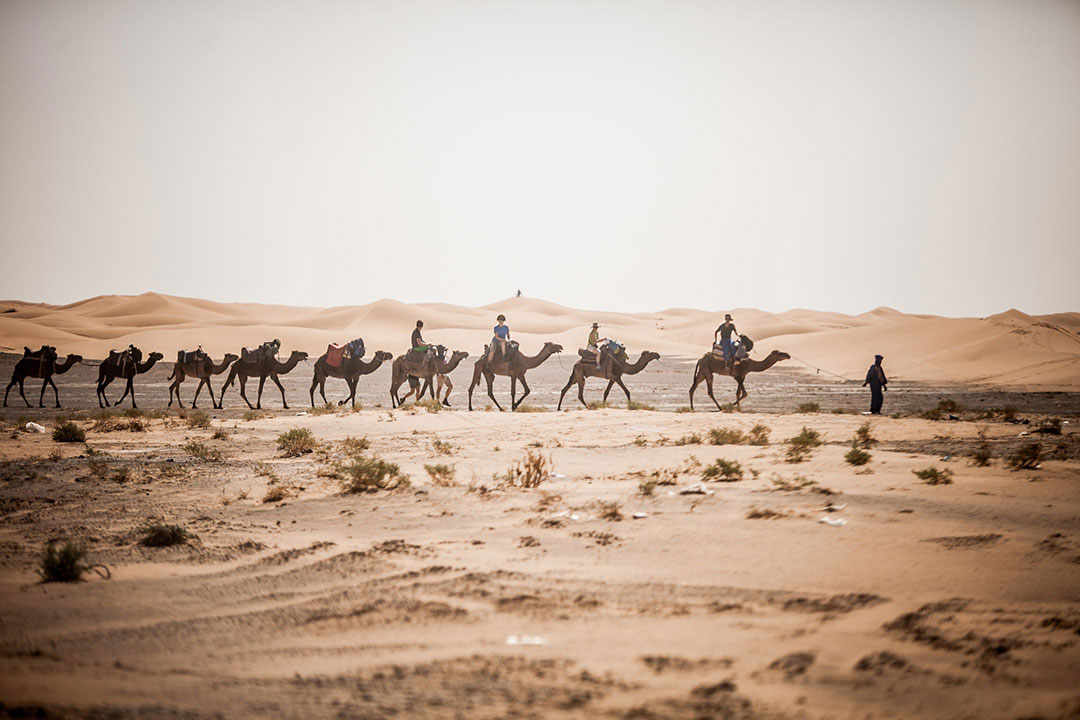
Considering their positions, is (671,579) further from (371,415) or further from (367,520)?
(371,415)

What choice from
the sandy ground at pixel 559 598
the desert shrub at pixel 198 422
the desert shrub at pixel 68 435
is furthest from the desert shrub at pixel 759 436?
the desert shrub at pixel 68 435

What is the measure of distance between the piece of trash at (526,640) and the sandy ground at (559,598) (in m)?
0.04

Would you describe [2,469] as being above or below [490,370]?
below

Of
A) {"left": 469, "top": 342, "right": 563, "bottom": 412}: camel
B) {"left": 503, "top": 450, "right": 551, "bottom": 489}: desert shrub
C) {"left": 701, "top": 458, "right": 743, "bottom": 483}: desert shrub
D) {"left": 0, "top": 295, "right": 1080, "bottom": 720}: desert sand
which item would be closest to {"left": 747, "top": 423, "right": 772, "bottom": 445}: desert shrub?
{"left": 0, "top": 295, "right": 1080, "bottom": 720}: desert sand

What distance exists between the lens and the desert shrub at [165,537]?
6.50 metres

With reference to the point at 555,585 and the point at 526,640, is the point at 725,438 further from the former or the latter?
the point at 526,640

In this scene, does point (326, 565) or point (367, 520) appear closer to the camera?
point (326, 565)

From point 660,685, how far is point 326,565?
3.29 m

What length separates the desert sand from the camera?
3.68 m

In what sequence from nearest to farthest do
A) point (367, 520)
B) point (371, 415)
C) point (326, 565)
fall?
point (326, 565)
point (367, 520)
point (371, 415)

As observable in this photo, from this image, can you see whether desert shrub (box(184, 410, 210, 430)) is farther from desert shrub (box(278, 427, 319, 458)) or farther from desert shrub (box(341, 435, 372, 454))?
desert shrub (box(341, 435, 372, 454))

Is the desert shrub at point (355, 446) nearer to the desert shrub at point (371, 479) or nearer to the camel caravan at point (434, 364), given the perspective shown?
the desert shrub at point (371, 479)

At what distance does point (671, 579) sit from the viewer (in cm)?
540

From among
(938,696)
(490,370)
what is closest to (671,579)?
(938,696)
